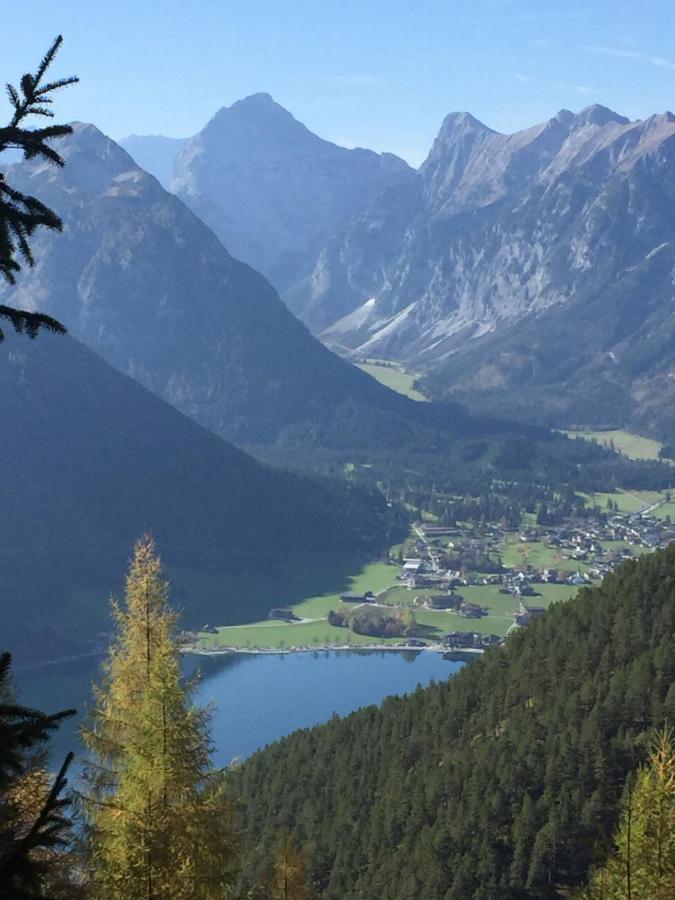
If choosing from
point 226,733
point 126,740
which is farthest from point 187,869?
Result: point 226,733

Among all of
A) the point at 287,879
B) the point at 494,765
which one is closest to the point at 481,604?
the point at 494,765

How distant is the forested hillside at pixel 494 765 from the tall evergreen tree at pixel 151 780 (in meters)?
35.9

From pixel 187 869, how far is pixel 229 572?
17973cm

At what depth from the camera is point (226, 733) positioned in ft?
395

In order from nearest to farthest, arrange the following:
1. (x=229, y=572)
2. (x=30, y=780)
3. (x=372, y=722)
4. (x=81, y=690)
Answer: (x=30, y=780) → (x=372, y=722) → (x=81, y=690) → (x=229, y=572)

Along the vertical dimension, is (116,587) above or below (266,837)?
above

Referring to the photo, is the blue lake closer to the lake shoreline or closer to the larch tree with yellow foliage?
the lake shoreline

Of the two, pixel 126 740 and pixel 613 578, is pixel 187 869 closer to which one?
pixel 126 740

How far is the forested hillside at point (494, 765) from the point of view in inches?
2403

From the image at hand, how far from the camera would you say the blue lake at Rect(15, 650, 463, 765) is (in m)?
121

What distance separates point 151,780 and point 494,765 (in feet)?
163

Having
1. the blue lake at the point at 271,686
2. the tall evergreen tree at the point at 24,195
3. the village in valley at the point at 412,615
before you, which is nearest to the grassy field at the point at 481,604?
the village in valley at the point at 412,615

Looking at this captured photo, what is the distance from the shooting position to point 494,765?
69125 mm

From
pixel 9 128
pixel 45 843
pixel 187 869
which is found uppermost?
pixel 9 128
